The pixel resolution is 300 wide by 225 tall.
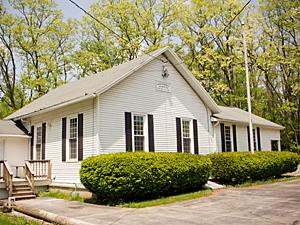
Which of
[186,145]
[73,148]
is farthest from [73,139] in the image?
[186,145]

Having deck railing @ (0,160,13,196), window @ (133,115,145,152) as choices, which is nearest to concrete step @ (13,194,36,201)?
deck railing @ (0,160,13,196)

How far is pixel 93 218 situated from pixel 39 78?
25728 mm

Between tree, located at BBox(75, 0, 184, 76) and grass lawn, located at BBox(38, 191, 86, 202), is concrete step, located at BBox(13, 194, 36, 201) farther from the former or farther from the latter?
tree, located at BBox(75, 0, 184, 76)

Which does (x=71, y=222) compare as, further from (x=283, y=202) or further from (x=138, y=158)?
(x=283, y=202)

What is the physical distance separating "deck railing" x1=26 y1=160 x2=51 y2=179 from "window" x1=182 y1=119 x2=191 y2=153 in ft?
22.7

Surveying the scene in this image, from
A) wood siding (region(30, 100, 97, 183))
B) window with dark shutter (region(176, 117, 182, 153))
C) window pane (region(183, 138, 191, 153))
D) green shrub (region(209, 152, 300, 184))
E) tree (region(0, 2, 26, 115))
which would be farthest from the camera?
tree (region(0, 2, 26, 115))

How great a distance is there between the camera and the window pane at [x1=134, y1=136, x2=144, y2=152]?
46.8 feet

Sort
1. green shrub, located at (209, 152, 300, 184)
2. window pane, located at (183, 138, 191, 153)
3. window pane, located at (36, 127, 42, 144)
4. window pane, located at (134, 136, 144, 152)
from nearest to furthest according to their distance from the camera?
window pane, located at (134, 136, 144, 152) < green shrub, located at (209, 152, 300, 184) < window pane, located at (183, 138, 191, 153) < window pane, located at (36, 127, 42, 144)

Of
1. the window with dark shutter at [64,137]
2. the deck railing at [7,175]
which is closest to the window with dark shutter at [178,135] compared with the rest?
the window with dark shutter at [64,137]

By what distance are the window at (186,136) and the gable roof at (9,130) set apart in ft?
28.2

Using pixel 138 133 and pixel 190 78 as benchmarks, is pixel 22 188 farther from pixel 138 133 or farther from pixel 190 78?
pixel 190 78

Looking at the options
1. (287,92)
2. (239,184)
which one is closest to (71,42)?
(287,92)

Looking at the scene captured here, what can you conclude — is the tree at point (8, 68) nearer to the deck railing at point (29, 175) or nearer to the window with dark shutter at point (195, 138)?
the deck railing at point (29, 175)

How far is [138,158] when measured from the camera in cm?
1124
